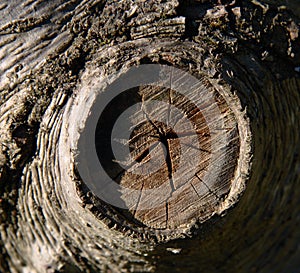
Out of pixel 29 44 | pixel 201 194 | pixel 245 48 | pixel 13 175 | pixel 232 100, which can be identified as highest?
pixel 29 44

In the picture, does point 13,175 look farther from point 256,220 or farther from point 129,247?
point 256,220

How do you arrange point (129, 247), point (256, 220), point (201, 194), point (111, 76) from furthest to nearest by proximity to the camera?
point (256, 220)
point (129, 247)
point (201, 194)
point (111, 76)

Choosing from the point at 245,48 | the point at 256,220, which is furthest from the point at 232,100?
the point at 256,220

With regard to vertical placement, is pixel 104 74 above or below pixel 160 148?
above
